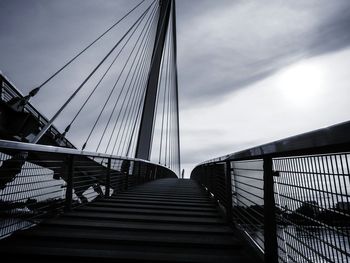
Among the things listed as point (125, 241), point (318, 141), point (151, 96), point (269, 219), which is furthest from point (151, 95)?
point (318, 141)

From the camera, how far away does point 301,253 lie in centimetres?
138

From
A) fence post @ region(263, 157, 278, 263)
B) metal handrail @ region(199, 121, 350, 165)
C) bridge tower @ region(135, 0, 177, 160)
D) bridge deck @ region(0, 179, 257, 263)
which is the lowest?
bridge deck @ region(0, 179, 257, 263)

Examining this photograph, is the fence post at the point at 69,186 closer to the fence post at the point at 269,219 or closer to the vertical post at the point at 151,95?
the fence post at the point at 269,219

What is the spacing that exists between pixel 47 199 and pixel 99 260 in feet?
4.39

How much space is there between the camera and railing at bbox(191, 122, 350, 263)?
99cm

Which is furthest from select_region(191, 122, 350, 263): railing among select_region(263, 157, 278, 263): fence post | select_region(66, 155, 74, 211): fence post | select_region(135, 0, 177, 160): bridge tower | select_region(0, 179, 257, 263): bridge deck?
select_region(135, 0, 177, 160): bridge tower

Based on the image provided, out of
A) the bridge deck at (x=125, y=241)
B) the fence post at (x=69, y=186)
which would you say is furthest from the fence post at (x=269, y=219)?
the fence post at (x=69, y=186)

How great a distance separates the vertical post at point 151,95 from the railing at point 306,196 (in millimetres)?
9957

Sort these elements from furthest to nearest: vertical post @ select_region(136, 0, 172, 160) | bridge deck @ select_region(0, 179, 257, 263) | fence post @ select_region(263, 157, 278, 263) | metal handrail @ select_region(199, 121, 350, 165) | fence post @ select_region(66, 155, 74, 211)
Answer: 1. vertical post @ select_region(136, 0, 172, 160)
2. fence post @ select_region(66, 155, 74, 211)
3. bridge deck @ select_region(0, 179, 257, 263)
4. fence post @ select_region(263, 157, 278, 263)
5. metal handrail @ select_region(199, 121, 350, 165)

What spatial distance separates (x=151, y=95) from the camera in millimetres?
13164

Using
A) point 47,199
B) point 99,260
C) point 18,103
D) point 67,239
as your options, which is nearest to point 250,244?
point 99,260

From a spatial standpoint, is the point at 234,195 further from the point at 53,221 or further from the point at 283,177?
the point at 53,221

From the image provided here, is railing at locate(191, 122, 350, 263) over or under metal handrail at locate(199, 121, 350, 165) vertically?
under

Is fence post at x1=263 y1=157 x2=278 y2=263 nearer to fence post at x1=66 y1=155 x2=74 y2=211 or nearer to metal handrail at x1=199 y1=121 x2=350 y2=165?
metal handrail at x1=199 y1=121 x2=350 y2=165
